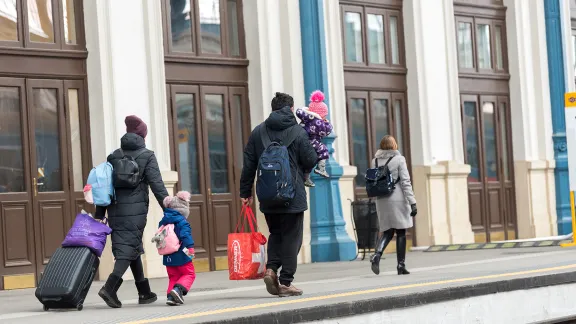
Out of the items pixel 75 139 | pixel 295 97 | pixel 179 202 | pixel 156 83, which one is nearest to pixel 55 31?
pixel 75 139

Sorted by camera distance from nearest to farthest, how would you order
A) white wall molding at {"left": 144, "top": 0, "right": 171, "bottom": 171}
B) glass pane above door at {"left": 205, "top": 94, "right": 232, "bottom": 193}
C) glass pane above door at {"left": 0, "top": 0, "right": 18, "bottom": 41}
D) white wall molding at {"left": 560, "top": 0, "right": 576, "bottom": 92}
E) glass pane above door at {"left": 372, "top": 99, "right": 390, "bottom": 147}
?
glass pane above door at {"left": 0, "top": 0, "right": 18, "bottom": 41}
white wall molding at {"left": 144, "top": 0, "right": 171, "bottom": 171}
glass pane above door at {"left": 205, "top": 94, "right": 232, "bottom": 193}
glass pane above door at {"left": 372, "top": 99, "right": 390, "bottom": 147}
white wall molding at {"left": 560, "top": 0, "right": 576, "bottom": 92}

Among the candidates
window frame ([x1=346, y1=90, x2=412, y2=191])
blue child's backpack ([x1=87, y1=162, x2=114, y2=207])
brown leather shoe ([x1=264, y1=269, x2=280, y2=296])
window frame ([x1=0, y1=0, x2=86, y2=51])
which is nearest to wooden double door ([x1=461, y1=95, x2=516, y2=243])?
window frame ([x1=346, y1=90, x2=412, y2=191])

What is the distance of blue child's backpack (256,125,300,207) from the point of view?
12.0m

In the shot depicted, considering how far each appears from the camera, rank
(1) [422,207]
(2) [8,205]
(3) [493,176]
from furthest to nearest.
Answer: (3) [493,176] < (1) [422,207] < (2) [8,205]

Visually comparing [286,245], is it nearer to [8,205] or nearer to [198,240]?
[8,205]

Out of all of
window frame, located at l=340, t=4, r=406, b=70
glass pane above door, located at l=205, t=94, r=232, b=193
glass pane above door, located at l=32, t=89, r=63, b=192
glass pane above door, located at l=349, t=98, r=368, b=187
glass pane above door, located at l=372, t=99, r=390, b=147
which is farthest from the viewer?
glass pane above door, located at l=372, t=99, r=390, b=147

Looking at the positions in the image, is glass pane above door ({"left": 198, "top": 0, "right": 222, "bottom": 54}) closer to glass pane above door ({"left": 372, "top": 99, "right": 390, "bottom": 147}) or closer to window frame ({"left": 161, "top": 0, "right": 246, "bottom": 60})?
window frame ({"left": 161, "top": 0, "right": 246, "bottom": 60})

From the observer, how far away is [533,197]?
27016mm

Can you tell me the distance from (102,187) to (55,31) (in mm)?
6789

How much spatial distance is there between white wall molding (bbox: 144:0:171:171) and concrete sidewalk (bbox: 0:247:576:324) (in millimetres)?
1940

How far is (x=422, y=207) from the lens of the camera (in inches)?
959

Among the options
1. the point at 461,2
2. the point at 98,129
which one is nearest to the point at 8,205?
the point at 98,129

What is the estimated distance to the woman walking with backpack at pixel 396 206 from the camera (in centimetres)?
1580

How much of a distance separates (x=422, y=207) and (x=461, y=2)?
4105mm
